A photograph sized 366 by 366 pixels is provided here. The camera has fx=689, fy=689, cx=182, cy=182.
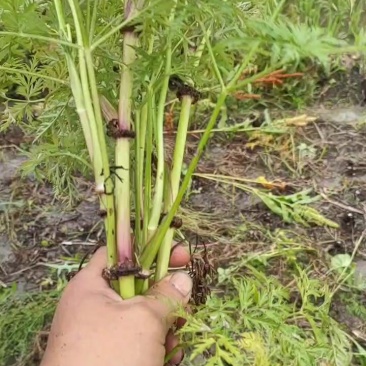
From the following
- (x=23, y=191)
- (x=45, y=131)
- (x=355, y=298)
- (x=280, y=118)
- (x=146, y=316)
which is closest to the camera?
(x=146, y=316)

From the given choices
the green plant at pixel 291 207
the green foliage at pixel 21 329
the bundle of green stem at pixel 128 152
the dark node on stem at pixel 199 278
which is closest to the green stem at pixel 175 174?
the bundle of green stem at pixel 128 152

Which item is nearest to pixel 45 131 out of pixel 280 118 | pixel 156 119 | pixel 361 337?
pixel 156 119

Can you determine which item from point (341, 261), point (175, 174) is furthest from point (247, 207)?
point (175, 174)

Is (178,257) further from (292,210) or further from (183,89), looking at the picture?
(292,210)

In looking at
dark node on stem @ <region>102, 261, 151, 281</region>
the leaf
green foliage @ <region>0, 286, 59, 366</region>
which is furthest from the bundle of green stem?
the leaf

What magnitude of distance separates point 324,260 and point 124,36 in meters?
1.20

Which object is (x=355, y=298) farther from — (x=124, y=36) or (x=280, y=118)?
(x=124, y=36)

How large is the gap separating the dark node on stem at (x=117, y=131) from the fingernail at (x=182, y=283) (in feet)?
0.78

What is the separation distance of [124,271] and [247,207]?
1221 millimetres

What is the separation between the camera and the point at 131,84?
3.54 feet

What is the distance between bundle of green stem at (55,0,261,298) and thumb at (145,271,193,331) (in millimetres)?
28

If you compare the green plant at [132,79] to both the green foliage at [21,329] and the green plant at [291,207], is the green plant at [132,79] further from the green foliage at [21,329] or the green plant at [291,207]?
the green plant at [291,207]

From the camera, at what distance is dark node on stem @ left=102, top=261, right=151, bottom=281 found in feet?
3.51

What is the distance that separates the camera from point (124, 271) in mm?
1068
